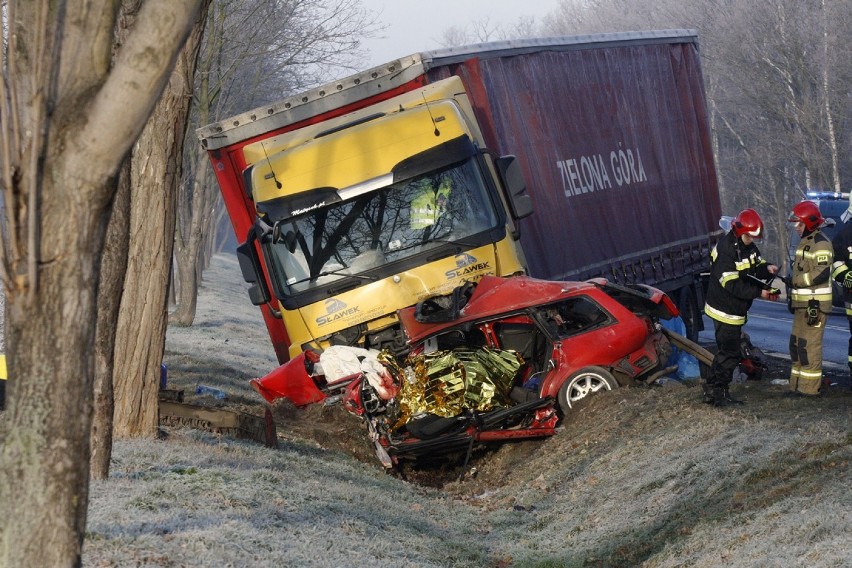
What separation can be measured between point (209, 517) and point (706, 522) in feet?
9.67

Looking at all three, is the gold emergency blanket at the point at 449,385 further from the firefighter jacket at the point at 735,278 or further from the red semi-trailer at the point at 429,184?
the firefighter jacket at the point at 735,278

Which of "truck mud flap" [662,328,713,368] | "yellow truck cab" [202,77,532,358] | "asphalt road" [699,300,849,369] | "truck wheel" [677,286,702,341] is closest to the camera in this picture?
"truck mud flap" [662,328,713,368]

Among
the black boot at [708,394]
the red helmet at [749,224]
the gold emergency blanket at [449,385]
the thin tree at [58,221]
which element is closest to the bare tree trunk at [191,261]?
the gold emergency blanket at [449,385]

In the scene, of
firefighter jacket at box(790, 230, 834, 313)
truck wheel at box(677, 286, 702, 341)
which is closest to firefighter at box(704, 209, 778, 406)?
firefighter jacket at box(790, 230, 834, 313)

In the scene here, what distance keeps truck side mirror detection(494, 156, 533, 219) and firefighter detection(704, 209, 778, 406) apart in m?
2.39

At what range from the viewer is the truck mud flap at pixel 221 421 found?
35.5 feet

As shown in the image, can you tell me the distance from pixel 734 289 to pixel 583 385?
1.64 m

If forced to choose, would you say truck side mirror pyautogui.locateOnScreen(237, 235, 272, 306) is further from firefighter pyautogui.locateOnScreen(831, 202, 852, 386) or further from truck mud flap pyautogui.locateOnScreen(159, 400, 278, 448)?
firefighter pyautogui.locateOnScreen(831, 202, 852, 386)

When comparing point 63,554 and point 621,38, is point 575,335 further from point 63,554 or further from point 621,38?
point 621,38

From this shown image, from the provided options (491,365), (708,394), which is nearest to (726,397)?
(708,394)

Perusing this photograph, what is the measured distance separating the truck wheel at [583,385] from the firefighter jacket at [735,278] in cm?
112

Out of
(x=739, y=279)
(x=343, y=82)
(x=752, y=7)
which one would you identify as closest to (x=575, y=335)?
(x=739, y=279)

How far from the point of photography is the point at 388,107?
43.1 feet

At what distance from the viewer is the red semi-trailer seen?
40.3 feet
